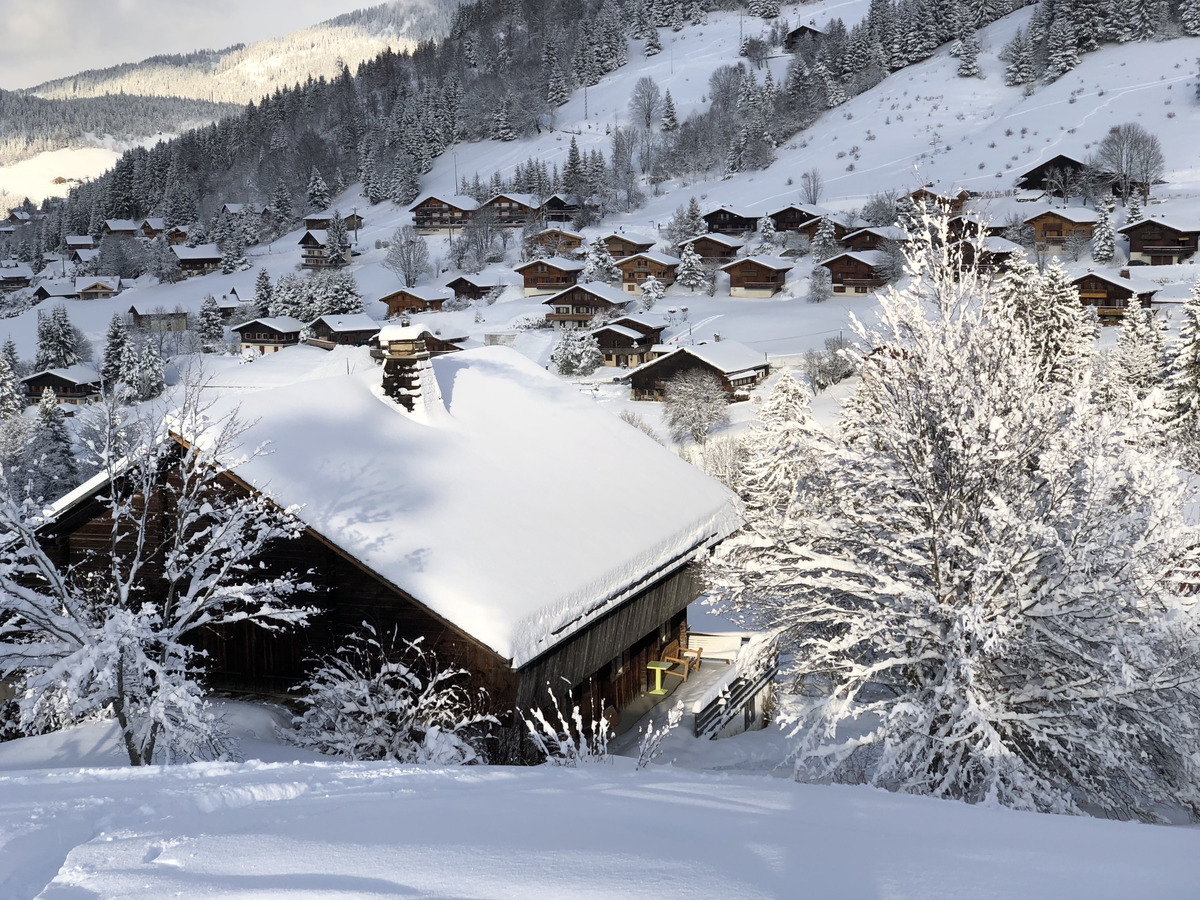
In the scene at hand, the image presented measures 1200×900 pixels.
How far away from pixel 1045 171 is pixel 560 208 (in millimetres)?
44424

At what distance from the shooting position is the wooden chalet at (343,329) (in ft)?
250

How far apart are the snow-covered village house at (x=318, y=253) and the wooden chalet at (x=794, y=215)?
141 feet

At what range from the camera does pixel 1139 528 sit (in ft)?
33.6

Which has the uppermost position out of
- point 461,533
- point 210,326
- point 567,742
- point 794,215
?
point 461,533

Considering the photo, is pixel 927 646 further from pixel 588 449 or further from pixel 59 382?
pixel 59 382

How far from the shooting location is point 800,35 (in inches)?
5054

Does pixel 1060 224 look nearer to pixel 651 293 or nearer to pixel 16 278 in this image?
pixel 651 293

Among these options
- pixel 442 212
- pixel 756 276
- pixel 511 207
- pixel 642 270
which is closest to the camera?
pixel 756 276

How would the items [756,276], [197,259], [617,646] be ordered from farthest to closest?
[197,259] < [756,276] < [617,646]

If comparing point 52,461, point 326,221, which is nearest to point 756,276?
point 52,461

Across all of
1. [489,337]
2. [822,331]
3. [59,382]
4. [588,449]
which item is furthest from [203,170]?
[588,449]

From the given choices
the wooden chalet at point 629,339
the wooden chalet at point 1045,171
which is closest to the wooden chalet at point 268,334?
the wooden chalet at point 629,339

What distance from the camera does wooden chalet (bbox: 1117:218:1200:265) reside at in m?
63.5

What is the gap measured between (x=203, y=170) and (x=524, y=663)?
14637 cm
